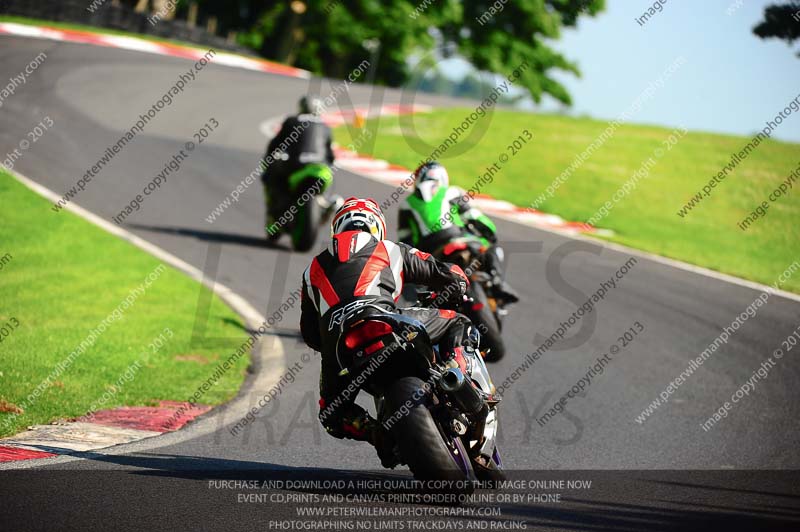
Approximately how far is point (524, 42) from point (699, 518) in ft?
169

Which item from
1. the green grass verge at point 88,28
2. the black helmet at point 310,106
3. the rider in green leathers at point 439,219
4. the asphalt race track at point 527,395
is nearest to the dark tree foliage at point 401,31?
the green grass verge at point 88,28

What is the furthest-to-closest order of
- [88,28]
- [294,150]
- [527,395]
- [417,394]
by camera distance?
[88,28]
[294,150]
[527,395]
[417,394]

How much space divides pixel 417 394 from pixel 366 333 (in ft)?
1.52

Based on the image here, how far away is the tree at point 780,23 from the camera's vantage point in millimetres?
11834

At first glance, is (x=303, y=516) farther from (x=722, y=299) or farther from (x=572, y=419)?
(x=722, y=299)

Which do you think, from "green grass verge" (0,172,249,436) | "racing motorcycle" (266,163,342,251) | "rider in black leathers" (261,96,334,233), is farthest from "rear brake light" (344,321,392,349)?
"rider in black leathers" (261,96,334,233)

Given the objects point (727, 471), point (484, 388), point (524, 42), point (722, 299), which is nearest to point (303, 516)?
point (484, 388)

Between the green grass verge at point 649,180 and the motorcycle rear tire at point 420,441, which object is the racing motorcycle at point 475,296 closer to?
the motorcycle rear tire at point 420,441

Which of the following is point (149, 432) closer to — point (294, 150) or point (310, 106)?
point (294, 150)

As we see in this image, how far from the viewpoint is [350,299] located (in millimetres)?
5516

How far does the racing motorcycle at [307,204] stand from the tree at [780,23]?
5.76 metres

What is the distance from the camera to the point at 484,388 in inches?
224

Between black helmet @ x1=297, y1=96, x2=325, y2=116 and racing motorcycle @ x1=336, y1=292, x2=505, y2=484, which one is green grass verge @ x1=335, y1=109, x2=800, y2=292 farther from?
racing motorcycle @ x1=336, y1=292, x2=505, y2=484

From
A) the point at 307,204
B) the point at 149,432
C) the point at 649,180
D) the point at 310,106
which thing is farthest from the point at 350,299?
the point at 649,180
